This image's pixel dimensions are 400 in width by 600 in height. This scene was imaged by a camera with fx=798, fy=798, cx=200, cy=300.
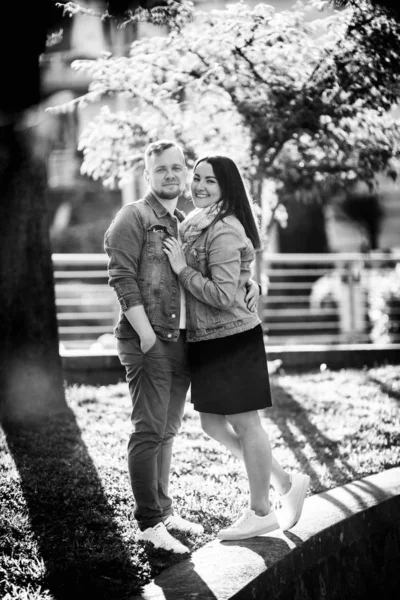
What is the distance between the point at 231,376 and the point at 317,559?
0.93 metres

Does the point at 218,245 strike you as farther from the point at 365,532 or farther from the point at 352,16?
the point at 352,16

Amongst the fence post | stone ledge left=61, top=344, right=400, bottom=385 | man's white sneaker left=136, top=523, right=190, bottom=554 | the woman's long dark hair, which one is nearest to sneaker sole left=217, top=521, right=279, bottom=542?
man's white sneaker left=136, top=523, right=190, bottom=554

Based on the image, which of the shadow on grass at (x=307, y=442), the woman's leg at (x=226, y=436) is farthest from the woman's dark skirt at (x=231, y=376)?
the shadow on grass at (x=307, y=442)

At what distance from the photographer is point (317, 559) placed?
3676mm

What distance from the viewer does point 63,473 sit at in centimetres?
472

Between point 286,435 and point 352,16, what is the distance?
312 cm

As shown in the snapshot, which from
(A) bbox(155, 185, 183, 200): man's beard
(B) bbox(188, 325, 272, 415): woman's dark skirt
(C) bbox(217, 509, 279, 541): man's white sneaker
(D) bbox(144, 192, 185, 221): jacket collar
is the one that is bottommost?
(C) bbox(217, 509, 279, 541): man's white sneaker

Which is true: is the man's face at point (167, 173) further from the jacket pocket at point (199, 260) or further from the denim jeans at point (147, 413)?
the denim jeans at point (147, 413)

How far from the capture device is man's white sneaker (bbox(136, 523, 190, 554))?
11.7 ft

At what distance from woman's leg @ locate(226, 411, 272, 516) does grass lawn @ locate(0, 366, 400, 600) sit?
34cm

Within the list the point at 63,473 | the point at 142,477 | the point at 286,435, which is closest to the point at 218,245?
the point at 142,477

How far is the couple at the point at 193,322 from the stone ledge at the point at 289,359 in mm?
4311

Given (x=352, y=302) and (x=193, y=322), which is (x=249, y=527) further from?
(x=352, y=302)

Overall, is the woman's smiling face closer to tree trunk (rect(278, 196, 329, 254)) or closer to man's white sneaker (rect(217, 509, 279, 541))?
man's white sneaker (rect(217, 509, 279, 541))
